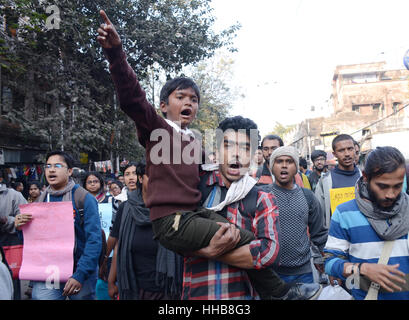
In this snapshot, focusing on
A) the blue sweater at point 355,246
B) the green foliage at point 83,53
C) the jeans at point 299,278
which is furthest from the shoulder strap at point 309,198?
the green foliage at point 83,53

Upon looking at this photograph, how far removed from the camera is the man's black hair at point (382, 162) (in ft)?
6.08

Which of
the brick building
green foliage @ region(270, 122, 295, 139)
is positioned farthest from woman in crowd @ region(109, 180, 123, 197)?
green foliage @ region(270, 122, 295, 139)

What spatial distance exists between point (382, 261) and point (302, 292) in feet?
1.63

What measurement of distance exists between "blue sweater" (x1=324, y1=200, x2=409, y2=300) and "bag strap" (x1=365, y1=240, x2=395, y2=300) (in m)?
0.02

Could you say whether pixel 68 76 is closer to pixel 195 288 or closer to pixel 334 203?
pixel 334 203

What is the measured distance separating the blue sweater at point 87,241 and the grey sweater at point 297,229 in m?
1.57

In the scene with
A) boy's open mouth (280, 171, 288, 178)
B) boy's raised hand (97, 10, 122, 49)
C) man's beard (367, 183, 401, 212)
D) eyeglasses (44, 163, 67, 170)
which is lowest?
man's beard (367, 183, 401, 212)

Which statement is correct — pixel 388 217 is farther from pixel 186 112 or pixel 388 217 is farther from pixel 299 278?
→ pixel 186 112

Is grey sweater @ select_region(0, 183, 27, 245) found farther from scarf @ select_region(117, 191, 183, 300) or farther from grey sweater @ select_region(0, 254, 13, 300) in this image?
grey sweater @ select_region(0, 254, 13, 300)

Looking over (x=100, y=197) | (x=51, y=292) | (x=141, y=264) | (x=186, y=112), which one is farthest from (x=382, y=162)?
(x=100, y=197)

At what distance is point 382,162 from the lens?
73.7 inches

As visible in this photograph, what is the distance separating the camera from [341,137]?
399 centimetres

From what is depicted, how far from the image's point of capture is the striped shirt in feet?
5.54

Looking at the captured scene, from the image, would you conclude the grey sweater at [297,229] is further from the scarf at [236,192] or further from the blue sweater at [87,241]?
the blue sweater at [87,241]
